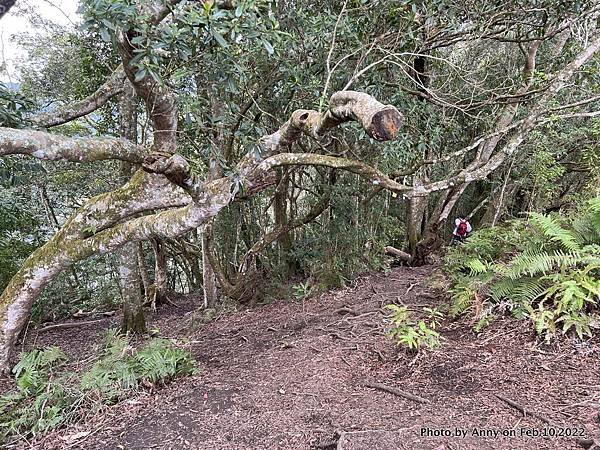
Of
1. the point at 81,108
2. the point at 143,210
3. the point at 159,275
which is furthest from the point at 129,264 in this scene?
the point at 159,275

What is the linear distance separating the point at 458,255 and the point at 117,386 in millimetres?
5158

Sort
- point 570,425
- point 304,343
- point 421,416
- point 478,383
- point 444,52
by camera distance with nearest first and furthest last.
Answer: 1. point 570,425
2. point 421,416
3. point 478,383
4. point 304,343
5. point 444,52

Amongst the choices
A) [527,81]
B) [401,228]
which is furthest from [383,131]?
[401,228]

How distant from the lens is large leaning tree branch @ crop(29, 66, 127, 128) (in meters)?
4.83

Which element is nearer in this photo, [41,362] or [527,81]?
[41,362]

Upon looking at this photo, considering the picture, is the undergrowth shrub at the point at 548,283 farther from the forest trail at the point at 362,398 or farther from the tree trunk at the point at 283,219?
the tree trunk at the point at 283,219

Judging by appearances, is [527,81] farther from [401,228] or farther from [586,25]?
[401,228]

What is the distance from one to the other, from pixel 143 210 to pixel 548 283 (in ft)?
14.6

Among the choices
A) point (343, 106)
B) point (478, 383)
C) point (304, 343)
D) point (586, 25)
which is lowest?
point (304, 343)

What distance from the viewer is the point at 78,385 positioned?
409 centimetres

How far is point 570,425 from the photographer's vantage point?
2723 mm

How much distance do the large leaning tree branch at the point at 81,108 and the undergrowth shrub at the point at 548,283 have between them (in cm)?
538

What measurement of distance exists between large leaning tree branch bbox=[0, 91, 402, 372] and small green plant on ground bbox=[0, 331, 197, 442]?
2.51ft

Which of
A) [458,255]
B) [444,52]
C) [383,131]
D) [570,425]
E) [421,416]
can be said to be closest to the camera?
[383,131]
